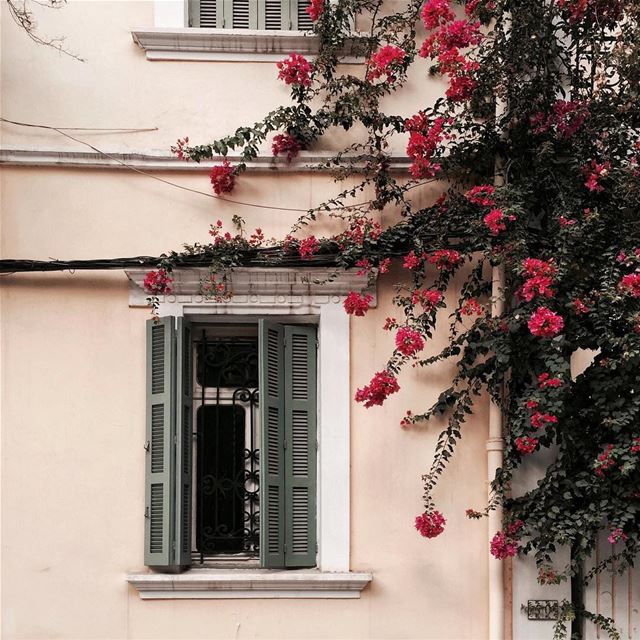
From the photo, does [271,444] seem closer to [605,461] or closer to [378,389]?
[378,389]

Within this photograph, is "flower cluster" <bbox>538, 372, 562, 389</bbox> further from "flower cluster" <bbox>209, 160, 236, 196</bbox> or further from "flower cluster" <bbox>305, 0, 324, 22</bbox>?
"flower cluster" <bbox>305, 0, 324, 22</bbox>

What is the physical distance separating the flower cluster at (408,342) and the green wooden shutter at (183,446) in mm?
1435

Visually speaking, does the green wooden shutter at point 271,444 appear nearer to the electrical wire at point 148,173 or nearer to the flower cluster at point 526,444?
the electrical wire at point 148,173

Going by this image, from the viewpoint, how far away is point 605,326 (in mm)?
6629

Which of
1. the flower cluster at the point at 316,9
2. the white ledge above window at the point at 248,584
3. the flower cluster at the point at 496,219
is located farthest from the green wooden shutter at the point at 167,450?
the flower cluster at the point at 316,9

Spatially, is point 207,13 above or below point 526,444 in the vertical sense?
above

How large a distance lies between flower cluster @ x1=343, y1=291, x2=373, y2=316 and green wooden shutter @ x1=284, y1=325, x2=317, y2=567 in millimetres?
564

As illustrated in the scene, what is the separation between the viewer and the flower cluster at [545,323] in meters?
6.43

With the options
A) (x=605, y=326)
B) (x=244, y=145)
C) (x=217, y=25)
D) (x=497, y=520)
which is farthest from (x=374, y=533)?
(x=217, y=25)

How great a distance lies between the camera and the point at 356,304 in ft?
22.7

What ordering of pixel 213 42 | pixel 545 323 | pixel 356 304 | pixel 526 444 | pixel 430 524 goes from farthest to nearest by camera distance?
pixel 213 42 < pixel 356 304 < pixel 430 524 < pixel 526 444 < pixel 545 323

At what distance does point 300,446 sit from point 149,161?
2.12 m

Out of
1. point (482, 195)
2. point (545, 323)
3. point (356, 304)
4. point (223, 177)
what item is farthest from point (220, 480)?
point (482, 195)

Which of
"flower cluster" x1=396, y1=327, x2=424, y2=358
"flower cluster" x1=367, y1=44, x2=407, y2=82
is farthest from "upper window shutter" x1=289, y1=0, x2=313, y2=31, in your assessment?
"flower cluster" x1=396, y1=327, x2=424, y2=358
